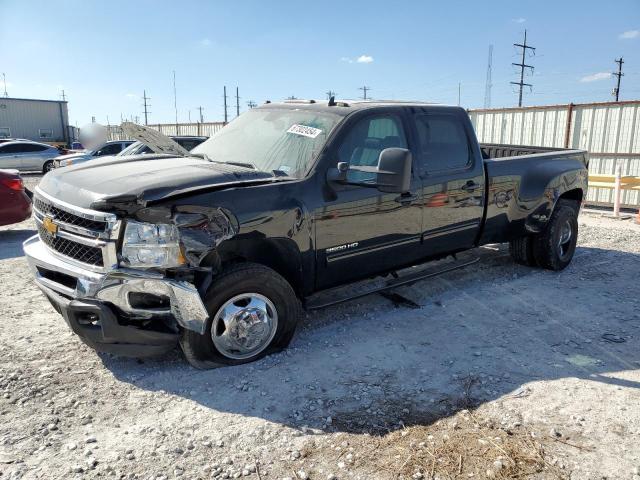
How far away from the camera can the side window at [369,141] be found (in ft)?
13.5

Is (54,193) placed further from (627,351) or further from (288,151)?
(627,351)

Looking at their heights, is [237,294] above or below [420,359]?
above

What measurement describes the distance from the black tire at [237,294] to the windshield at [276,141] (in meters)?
0.85

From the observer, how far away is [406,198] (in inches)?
177

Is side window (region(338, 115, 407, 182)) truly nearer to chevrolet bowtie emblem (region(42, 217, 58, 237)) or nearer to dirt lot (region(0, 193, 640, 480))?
dirt lot (region(0, 193, 640, 480))

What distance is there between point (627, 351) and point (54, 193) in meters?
4.47

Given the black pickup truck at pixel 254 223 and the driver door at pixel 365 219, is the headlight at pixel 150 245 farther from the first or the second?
the driver door at pixel 365 219

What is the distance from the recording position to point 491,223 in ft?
17.8

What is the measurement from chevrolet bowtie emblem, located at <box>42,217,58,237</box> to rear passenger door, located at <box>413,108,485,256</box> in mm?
2963

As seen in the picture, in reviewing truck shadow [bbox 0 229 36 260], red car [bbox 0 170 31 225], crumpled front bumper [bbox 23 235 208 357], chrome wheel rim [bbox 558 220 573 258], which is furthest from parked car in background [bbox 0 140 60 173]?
chrome wheel rim [bbox 558 220 573 258]

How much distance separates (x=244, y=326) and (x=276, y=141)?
159 cm

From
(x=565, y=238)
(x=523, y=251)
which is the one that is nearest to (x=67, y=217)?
(x=523, y=251)

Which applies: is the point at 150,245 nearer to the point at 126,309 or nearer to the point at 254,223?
the point at 126,309

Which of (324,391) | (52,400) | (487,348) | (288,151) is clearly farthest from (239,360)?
(487,348)
